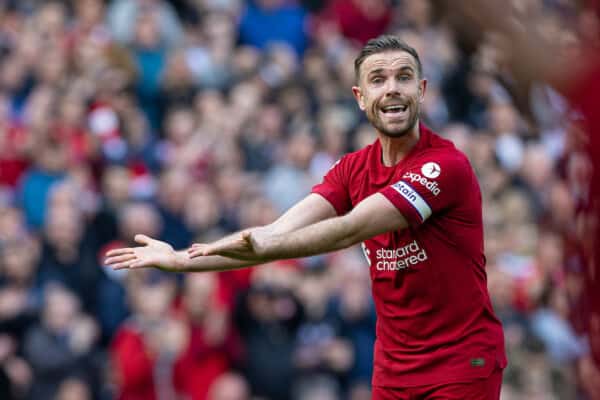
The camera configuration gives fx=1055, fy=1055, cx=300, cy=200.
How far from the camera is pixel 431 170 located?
17.2ft

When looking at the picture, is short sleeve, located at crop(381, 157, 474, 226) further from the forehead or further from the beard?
Result: the forehead

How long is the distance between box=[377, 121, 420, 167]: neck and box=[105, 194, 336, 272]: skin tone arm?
431 mm

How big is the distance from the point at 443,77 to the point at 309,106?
2308 millimetres

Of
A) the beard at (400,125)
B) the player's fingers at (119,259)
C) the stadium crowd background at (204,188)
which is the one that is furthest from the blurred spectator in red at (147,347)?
the beard at (400,125)

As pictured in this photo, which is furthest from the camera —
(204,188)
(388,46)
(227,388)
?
(204,188)

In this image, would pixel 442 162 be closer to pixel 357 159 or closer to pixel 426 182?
pixel 426 182

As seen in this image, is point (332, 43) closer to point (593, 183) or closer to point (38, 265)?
point (38, 265)

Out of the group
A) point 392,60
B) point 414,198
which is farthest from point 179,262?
point 392,60

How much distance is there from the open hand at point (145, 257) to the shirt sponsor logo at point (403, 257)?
1.08m

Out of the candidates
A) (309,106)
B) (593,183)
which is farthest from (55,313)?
(593,183)

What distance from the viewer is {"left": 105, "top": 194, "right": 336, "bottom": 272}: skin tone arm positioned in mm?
5387

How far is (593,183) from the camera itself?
2.29 m

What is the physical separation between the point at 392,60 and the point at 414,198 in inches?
31.2

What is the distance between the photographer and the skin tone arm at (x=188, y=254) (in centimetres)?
539
